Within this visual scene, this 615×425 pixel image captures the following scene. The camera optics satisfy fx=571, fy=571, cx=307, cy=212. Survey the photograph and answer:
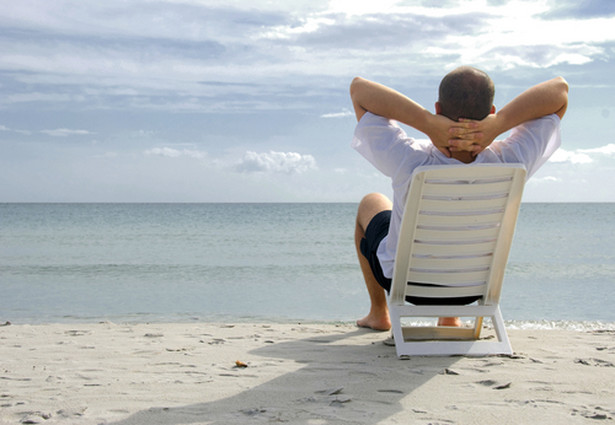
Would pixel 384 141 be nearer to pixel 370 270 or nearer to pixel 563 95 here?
pixel 563 95

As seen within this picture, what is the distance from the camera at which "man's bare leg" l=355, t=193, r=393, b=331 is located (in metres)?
3.67

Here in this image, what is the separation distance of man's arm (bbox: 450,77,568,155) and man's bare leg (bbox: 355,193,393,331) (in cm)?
87

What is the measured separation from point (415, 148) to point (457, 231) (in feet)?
1.73

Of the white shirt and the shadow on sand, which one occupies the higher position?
the white shirt

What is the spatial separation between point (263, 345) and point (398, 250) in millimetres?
1246

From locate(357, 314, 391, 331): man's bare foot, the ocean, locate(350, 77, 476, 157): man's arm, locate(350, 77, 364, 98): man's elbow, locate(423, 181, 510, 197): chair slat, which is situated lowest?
the ocean

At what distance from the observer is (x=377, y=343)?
369cm

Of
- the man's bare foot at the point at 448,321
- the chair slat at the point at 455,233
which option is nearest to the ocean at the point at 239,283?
the man's bare foot at the point at 448,321

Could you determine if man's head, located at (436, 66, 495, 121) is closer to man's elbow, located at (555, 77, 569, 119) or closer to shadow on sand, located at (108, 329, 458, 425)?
man's elbow, located at (555, 77, 569, 119)

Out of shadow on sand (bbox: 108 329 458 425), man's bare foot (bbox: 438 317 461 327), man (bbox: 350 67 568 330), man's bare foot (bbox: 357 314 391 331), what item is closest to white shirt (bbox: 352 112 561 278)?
man (bbox: 350 67 568 330)

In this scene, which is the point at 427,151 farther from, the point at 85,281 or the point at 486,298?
the point at 85,281

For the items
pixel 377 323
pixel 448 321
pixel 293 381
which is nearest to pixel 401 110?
pixel 293 381

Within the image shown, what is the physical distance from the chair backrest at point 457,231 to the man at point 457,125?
0.11 metres

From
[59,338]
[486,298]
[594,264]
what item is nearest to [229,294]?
[59,338]
